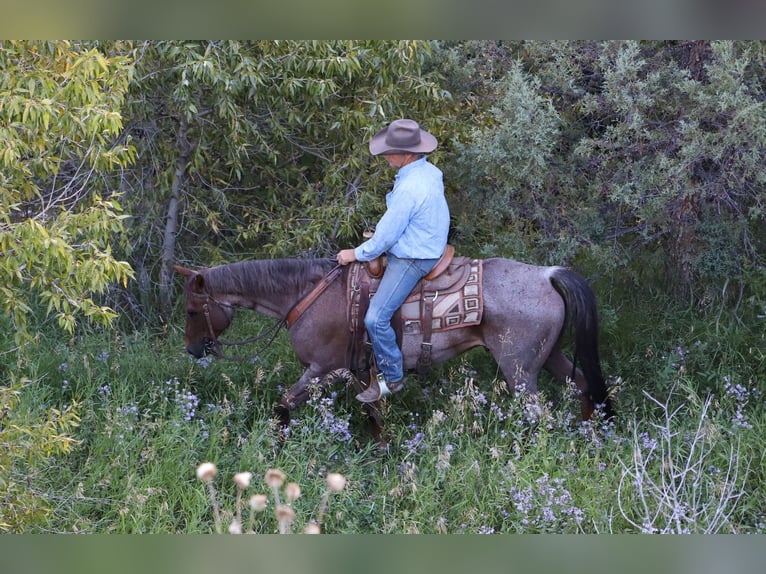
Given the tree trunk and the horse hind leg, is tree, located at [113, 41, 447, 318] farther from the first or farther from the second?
the horse hind leg

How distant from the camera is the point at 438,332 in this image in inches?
238

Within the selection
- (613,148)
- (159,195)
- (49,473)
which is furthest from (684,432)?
(159,195)

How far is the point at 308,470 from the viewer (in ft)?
17.7

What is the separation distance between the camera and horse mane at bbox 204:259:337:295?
6258mm

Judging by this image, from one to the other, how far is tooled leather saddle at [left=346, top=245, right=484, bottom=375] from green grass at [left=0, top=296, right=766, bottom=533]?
566mm

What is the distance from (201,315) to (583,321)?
3006 mm

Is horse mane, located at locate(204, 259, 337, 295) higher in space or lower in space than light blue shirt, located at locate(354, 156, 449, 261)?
lower

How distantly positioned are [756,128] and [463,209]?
2.97 m

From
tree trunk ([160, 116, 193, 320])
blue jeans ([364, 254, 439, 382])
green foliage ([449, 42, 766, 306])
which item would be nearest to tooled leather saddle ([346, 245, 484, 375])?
blue jeans ([364, 254, 439, 382])

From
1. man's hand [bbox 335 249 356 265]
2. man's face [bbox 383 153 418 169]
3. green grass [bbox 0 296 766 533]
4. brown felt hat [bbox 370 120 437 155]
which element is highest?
brown felt hat [bbox 370 120 437 155]

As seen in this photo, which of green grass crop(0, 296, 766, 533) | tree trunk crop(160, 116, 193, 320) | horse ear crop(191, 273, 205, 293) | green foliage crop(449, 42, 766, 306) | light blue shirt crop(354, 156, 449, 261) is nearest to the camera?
green grass crop(0, 296, 766, 533)

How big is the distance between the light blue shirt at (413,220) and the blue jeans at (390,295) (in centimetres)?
9

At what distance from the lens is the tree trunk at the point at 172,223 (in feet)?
26.7

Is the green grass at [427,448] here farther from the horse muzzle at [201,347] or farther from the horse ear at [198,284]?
the horse ear at [198,284]
